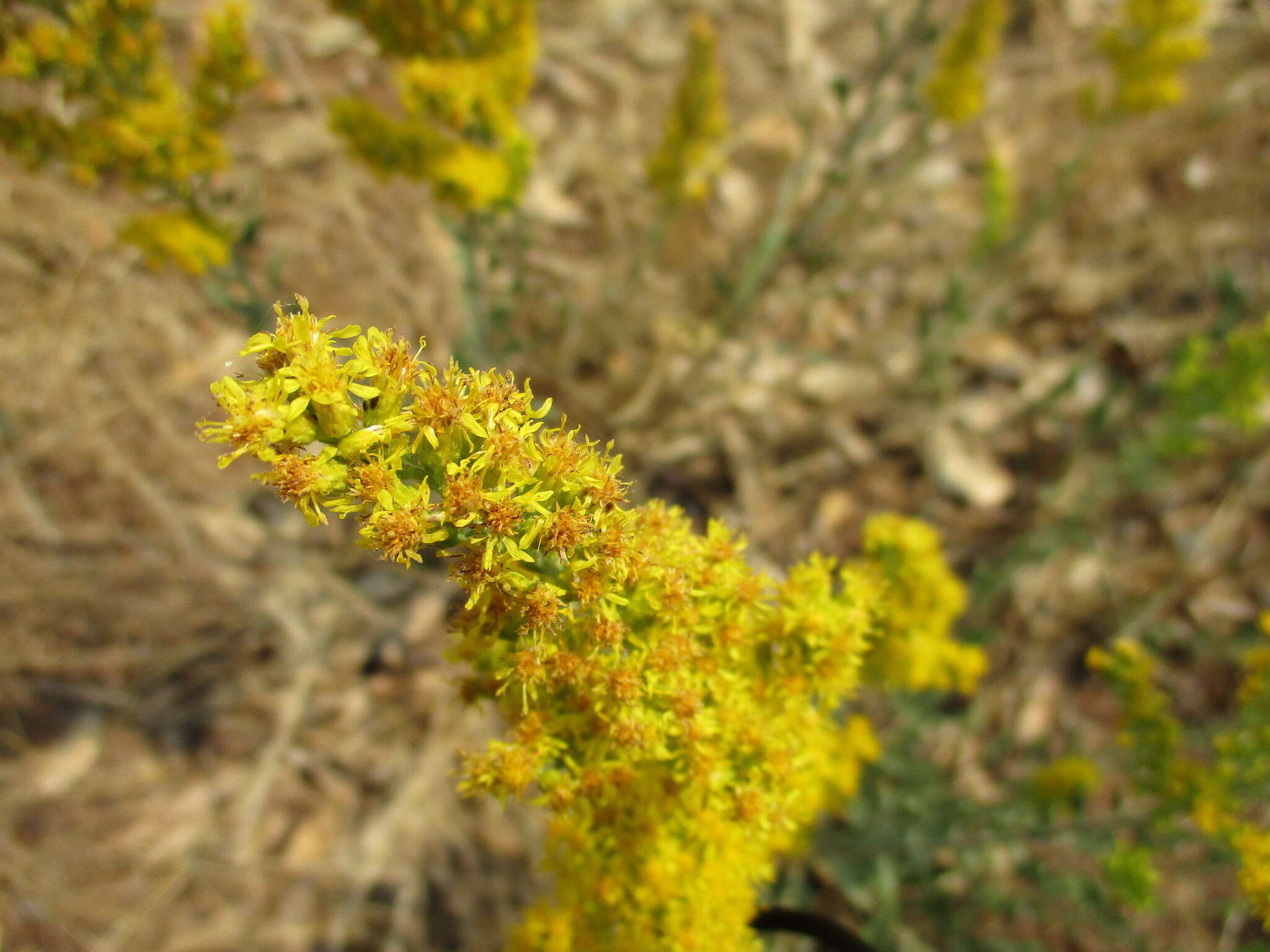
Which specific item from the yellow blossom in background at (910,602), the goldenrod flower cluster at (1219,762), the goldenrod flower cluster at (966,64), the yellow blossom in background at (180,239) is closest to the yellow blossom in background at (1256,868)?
the goldenrod flower cluster at (1219,762)

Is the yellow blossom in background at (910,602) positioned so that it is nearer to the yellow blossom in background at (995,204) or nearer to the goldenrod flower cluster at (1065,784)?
the goldenrod flower cluster at (1065,784)

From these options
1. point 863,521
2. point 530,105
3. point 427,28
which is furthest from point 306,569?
point 530,105

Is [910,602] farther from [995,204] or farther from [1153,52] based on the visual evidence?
Result: [1153,52]

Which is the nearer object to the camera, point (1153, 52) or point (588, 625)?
point (588, 625)

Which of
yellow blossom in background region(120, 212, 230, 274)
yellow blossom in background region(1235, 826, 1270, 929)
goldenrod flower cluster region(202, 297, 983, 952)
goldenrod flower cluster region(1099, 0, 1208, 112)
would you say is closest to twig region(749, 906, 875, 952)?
goldenrod flower cluster region(202, 297, 983, 952)

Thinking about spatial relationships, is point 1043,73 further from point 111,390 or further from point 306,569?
point 111,390

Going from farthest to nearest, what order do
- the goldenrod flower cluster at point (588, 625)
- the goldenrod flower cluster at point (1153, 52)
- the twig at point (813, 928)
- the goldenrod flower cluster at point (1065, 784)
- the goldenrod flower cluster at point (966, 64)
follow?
the goldenrod flower cluster at point (1153, 52), the goldenrod flower cluster at point (966, 64), the goldenrod flower cluster at point (1065, 784), the twig at point (813, 928), the goldenrod flower cluster at point (588, 625)

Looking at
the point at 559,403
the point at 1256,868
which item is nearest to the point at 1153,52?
the point at 559,403
